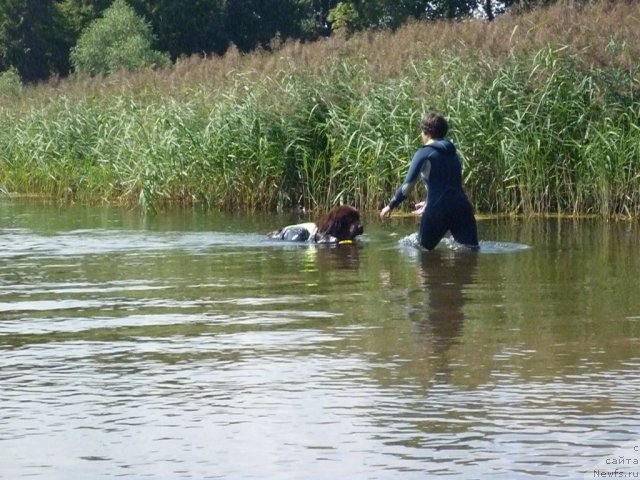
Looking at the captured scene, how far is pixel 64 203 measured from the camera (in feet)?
75.6

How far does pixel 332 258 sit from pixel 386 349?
18.7 ft

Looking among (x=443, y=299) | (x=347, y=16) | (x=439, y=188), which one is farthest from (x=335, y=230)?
(x=347, y=16)

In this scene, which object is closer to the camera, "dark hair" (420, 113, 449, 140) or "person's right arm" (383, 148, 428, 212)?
"person's right arm" (383, 148, 428, 212)

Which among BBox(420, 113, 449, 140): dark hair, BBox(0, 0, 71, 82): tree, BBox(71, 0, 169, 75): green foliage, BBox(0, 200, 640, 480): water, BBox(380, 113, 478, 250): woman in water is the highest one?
BBox(0, 0, 71, 82): tree

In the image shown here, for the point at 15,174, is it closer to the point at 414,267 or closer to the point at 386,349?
the point at 414,267

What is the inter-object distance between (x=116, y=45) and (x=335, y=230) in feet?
89.3

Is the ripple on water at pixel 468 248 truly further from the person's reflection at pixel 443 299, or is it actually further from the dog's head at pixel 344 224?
the dog's head at pixel 344 224

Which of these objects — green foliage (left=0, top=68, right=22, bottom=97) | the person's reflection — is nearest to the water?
the person's reflection

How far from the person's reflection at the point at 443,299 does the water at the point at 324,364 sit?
0.09ft

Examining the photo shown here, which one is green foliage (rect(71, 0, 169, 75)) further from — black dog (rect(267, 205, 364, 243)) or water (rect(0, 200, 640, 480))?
water (rect(0, 200, 640, 480))

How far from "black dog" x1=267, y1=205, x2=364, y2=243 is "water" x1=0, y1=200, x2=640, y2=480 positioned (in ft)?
1.80

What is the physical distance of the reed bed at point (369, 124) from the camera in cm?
1780

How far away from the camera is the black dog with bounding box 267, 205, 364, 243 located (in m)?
15.1

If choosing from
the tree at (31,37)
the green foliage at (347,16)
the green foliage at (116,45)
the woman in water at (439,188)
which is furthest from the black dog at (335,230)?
the tree at (31,37)
